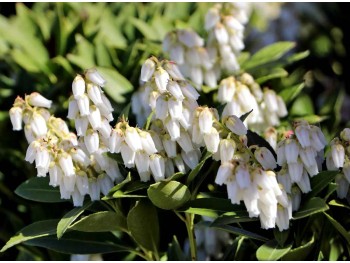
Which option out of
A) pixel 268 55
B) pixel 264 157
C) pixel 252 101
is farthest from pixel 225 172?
pixel 268 55

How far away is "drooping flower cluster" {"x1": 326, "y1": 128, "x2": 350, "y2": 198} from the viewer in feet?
5.54

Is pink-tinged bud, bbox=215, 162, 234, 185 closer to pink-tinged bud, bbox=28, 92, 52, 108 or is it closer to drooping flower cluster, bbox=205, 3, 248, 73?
pink-tinged bud, bbox=28, 92, 52, 108

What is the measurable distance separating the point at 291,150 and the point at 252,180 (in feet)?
0.52

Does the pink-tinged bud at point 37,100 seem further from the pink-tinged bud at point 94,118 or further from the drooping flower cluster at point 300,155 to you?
the drooping flower cluster at point 300,155

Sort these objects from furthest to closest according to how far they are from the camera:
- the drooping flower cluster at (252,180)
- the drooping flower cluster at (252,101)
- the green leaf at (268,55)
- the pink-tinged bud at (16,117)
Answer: the green leaf at (268,55) → the drooping flower cluster at (252,101) → the pink-tinged bud at (16,117) → the drooping flower cluster at (252,180)

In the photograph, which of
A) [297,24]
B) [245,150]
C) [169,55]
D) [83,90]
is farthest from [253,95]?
[297,24]

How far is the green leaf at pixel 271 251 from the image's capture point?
1662mm

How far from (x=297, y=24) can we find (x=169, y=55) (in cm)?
154

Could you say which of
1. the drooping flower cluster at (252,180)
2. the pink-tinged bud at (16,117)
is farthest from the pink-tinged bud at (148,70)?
the pink-tinged bud at (16,117)

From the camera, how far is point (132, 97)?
234 cm

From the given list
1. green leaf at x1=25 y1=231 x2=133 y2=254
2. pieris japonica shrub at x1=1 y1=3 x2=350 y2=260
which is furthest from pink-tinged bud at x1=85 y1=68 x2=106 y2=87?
green leaf at x1=25 y1=231 x2=133 y2=254

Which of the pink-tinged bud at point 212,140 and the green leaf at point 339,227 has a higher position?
the pink-tinged bud at point 212,140

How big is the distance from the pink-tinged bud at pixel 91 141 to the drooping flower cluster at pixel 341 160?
531mm

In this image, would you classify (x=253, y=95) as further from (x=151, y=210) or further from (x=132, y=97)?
(x=151, y=210)
